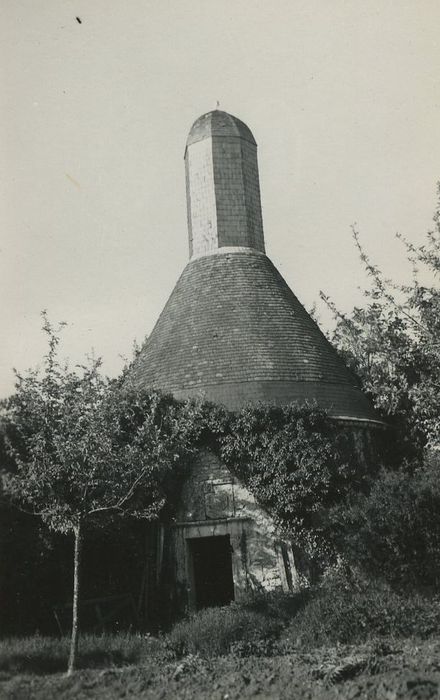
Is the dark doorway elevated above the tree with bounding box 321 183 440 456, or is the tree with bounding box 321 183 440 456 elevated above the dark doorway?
the tree with bounding box 321 183 440 456

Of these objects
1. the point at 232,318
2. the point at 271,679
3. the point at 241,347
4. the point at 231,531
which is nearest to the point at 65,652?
the point at 271,679

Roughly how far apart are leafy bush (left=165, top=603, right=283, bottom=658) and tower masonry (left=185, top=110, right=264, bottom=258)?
10.7 metres

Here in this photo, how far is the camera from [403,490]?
11242 millimetres

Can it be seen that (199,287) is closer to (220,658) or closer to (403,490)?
(403,490)

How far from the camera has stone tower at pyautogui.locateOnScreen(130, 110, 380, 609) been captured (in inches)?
512

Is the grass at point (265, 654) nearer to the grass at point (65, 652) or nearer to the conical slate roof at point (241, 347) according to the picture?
the grass at point (65, 652)

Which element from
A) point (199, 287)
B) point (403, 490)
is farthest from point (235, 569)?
point (199, 287)

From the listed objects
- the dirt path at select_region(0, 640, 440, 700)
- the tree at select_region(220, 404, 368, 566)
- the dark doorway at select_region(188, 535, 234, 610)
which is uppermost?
the tree at select_region(220, 404, 368, 566)

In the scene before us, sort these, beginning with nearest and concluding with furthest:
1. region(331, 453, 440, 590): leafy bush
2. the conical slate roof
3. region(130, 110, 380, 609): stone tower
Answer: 1. region(331, 453, 440, 590): leafy bush
2. region(130, 110, 380, 609): stone tower
3. the conical slate roof

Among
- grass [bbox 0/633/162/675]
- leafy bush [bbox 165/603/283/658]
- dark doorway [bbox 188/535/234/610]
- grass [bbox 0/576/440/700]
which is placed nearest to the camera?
grass [bbox 0/576/440/700]

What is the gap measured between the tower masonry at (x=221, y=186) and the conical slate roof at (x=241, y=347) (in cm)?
86

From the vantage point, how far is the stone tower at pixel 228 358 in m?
13.0

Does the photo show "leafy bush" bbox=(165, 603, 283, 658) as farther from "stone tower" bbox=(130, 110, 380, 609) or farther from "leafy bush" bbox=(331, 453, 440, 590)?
"leafy bush" bbox=(331, 453, 440, 590)

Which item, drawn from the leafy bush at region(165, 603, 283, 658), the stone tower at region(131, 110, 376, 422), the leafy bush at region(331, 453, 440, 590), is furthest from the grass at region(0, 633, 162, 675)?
the stone tower at region(131, 110, 376, 422)
